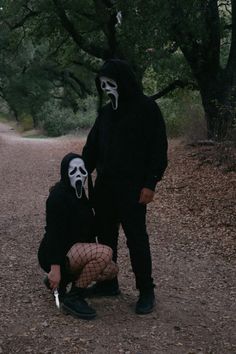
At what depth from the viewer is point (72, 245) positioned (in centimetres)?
432

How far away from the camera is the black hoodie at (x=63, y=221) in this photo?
4.21 metres

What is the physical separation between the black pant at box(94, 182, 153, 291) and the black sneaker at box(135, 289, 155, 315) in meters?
0.05

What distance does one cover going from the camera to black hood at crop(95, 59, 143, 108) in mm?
4273

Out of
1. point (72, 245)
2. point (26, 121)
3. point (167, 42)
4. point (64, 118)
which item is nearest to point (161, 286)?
point (72, 245)

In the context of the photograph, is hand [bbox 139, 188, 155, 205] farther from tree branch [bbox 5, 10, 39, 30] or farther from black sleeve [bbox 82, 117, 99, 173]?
tree branch [bbox 5, 10, 39, 30]

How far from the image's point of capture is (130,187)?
4332mm

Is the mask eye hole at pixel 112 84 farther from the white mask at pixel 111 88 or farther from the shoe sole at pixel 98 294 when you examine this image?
the shoe sole at pixel 98 294

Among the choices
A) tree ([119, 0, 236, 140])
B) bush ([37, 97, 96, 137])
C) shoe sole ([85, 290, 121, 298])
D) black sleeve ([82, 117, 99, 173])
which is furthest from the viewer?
bush ([37, 97, 96, 137])

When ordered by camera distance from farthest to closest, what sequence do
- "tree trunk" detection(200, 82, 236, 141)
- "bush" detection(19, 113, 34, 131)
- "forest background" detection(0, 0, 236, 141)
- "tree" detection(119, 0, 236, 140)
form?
1. "bush" detection(19, 113, 34, 131)
2. "tree trunk" detection(200, 82, 236, 141)
3. "forest background" detection(0, 0, 236, 141)
4. "tree" detection(119, 0, 236, 140)

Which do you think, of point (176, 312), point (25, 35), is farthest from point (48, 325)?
point (25, 35)

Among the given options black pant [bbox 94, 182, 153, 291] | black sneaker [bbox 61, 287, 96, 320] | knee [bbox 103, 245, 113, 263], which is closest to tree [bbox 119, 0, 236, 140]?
black pant [bbox 94, 182, 153, 291]

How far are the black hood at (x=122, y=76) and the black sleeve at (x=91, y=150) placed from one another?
1.34 feet

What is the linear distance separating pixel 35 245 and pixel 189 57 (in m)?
7.40

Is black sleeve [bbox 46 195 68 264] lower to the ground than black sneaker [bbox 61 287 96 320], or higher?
higher
